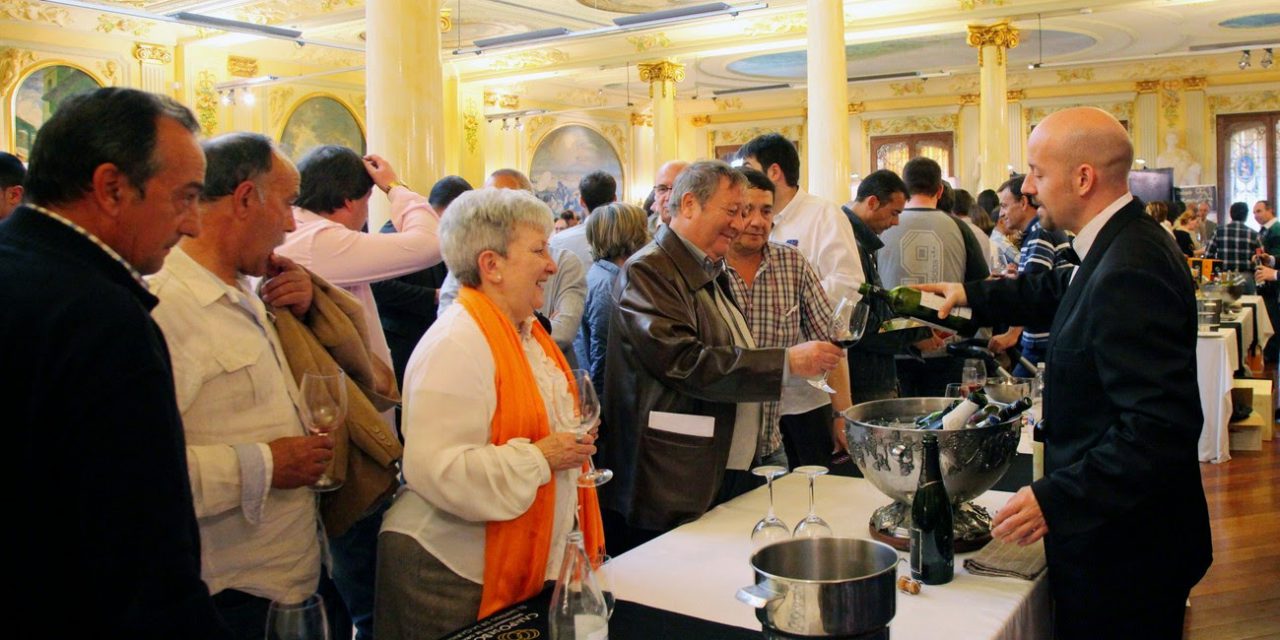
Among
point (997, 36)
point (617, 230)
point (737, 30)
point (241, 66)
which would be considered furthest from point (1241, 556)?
point (241, 66)

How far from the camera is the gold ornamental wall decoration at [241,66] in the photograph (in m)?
14.5

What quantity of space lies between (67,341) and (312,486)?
0.79m

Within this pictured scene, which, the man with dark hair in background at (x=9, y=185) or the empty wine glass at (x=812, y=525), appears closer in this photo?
the empty wine glass at (x=812, y=525)

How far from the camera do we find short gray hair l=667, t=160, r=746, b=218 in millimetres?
2918

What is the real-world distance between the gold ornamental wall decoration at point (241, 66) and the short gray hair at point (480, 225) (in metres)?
13.7

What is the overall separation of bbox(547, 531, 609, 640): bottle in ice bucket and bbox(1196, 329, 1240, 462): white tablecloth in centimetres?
627

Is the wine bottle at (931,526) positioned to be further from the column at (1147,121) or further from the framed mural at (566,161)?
the column at (1147,121)

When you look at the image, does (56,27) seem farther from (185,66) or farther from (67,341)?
(67,341)

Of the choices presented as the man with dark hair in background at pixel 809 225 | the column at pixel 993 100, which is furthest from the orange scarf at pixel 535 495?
the column at pixel 993 100

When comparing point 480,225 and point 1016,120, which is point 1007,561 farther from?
point 1016,120

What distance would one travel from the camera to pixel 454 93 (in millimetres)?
16719

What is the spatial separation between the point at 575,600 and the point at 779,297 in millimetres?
1997

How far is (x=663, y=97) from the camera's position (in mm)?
15812

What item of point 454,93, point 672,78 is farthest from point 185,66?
point 672,78
